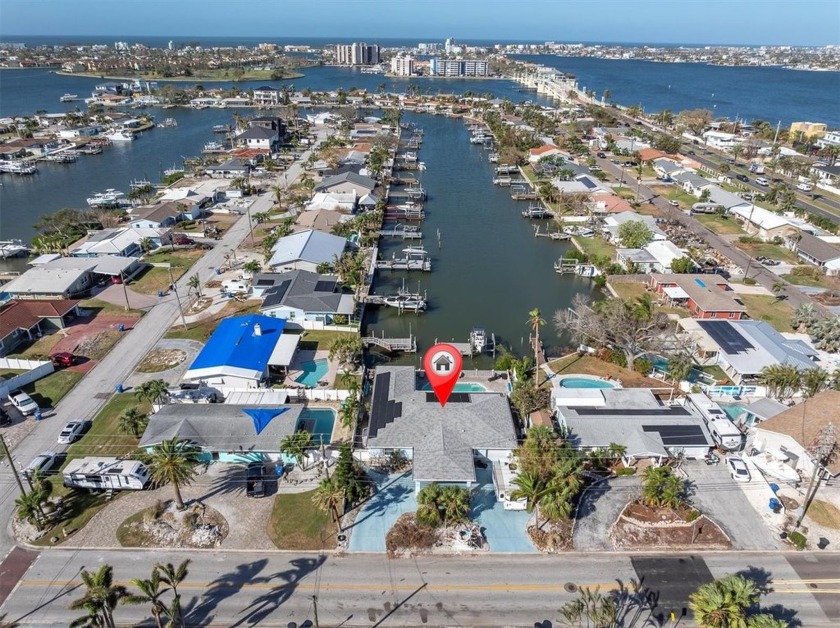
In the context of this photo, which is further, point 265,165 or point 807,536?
point 265,165

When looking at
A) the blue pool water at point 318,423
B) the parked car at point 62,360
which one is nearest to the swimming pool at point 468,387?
the blue pool water at point 318,423

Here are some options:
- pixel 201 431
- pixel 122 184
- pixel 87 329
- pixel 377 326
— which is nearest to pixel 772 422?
pixel 377 326

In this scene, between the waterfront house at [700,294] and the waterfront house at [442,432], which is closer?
the waterfront house at [442,432]

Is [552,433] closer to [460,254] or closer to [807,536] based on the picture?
[807,536]

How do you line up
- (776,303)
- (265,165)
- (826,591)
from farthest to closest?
(265,165)
(776,303)
(826,591)

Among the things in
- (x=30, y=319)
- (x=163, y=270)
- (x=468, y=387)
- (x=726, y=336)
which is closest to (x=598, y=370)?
(x=468, y=387)

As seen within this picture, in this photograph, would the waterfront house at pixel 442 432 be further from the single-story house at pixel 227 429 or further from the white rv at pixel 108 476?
the white rv at pixel 108 476
